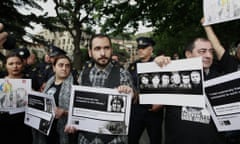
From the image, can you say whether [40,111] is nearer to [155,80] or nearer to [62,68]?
[62,68]

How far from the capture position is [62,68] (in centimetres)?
371

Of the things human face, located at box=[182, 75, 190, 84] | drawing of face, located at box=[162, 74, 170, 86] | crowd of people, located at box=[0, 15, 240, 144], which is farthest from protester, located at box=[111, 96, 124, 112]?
human face, located at box=[182, 75, 190, 84]

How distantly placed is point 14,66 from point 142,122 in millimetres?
2037

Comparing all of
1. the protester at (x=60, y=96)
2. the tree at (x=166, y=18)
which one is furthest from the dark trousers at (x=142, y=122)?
the tree at (x=166, y=18)

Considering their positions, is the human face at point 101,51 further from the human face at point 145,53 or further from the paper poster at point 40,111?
the human face at point 145,53

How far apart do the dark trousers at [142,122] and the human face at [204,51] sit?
171 centimetres

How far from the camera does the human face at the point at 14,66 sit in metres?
3.63

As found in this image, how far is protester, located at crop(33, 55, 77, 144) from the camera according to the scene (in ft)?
11.3

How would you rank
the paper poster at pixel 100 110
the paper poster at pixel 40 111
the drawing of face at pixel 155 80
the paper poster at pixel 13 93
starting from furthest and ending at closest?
the paper poster at pixel 13 93, the paper poster at pixel 40 111, the drawing of face at pixel 155 80, the paper poster at pixel 100 110

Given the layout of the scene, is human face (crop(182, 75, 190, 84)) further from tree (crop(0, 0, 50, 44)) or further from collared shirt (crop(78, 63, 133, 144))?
tree (crop(0, 0, 50, 44))

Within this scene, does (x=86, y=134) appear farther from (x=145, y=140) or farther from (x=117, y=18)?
(x=117, y=18)

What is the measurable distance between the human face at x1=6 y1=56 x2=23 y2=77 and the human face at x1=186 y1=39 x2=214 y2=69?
2156 mm

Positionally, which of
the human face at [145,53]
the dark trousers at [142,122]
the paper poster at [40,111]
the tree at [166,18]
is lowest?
the dark trousers at [142,122]

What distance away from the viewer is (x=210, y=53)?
2.79 meters
